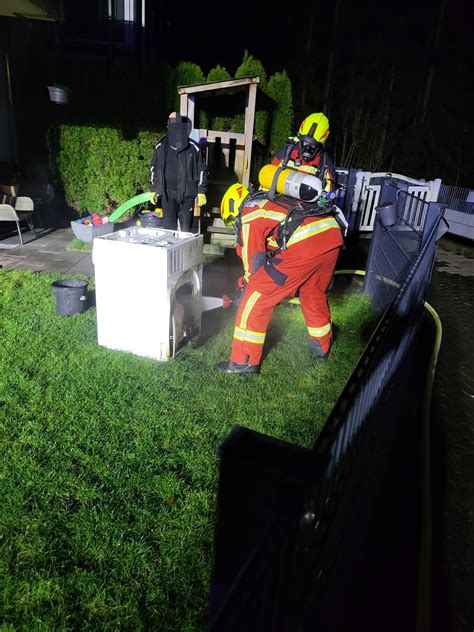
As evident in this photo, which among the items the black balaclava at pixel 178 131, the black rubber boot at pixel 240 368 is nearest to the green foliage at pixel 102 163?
the black balaclava at pixel 178 131

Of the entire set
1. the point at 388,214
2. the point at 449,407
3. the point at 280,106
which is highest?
the point at 280,106

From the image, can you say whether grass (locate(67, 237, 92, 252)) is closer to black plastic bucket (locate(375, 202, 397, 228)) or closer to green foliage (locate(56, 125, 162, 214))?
green foliage (locate(56, 125, 162, 214))

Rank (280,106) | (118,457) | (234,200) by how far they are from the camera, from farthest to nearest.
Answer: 1. (280,106)
2. (234,200)
3. (118,457)

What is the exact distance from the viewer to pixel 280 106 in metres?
9.73

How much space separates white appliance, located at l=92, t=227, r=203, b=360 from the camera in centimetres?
376

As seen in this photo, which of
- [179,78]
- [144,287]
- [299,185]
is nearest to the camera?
[299,185]

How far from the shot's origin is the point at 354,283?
24.1ft

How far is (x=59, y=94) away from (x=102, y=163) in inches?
48.1

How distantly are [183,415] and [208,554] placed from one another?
3.82ft

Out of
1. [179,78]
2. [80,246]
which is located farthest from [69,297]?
[179,78]

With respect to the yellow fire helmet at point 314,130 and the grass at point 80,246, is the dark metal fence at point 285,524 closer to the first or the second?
the yellow fire helmet at point 314,130

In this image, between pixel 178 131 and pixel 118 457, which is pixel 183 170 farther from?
pixel 118 457

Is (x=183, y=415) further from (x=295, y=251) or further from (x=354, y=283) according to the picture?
Result: (x=354, y=283)

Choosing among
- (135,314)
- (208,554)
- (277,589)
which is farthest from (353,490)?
(135,314)
